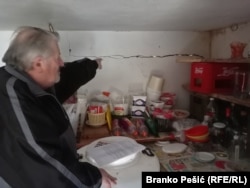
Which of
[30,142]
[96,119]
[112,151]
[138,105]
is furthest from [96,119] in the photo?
[30,142]

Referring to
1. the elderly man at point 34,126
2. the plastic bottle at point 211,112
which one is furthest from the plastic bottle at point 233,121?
the elderly man at point 34,126

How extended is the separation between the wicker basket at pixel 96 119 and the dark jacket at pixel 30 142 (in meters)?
0.73

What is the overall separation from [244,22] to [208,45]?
421 mm

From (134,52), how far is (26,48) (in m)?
1.05

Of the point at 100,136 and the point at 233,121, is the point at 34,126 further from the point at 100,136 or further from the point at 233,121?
the point at 233,121

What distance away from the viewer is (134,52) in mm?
1663

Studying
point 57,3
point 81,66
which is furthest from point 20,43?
point 81,66

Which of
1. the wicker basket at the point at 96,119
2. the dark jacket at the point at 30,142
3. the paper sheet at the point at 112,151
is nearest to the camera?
the dark jacket at the point at 30,142

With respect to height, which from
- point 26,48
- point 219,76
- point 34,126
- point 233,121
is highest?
point 26,48

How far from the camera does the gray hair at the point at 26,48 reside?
70 centimetres

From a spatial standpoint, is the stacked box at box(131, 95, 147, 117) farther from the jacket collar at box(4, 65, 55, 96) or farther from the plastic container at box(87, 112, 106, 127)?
the jacket collar at box(4, 65, 55, 96)

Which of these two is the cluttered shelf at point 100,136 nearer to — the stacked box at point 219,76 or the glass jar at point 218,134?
the glass jar at point 218,134

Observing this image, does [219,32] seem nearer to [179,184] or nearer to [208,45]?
[208,45]

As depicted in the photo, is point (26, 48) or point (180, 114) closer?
point (26, 48)
